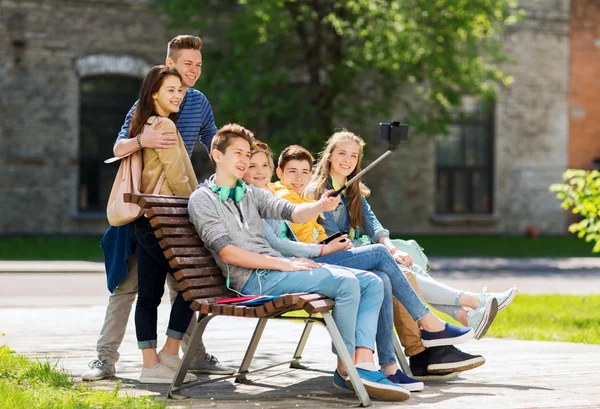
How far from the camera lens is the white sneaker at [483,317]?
5.83 meters

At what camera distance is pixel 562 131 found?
87.2 ft

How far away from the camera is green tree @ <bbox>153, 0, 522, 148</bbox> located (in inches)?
757

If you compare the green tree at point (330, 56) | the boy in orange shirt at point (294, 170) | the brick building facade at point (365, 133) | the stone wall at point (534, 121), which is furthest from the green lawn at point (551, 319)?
the stone wall at point (534, 121)

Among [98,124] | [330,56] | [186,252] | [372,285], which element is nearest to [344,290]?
[372,285]

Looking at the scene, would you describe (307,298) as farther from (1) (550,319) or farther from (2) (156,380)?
(1) (550,319)

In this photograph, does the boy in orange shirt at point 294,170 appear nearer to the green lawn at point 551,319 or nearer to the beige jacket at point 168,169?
the beige jacket at point 168,169

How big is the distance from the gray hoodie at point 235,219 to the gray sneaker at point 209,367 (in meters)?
0.87

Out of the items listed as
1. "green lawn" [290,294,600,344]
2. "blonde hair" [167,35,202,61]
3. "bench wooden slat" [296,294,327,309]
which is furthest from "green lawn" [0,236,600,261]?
"bench wooden slat" [296,294,327,309]

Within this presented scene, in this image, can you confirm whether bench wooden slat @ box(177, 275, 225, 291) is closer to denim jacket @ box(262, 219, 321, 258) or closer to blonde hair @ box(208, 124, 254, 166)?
denim jacket @ box(262, 219, 321, 258)

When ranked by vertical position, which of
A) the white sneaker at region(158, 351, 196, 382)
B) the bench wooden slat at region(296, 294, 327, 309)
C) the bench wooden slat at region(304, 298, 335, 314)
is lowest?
the white sneaker at region(158, 351, 196, 382)

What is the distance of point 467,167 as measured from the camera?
2581cm

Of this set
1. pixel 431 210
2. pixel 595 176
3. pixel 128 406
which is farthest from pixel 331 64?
pixel 128 406

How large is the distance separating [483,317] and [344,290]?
3.79 feet

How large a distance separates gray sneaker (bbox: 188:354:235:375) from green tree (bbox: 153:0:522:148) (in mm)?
13148
